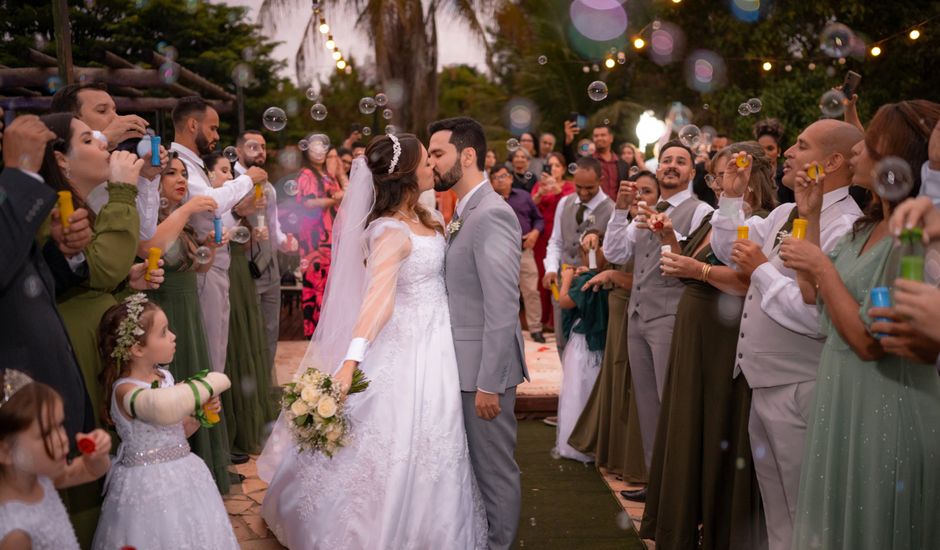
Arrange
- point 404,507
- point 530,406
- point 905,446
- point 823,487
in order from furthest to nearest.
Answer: point 530,406 → point 404,507 → point 823,487 → point 905,446

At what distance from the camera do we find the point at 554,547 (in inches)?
190

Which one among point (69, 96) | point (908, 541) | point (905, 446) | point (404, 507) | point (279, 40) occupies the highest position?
point (279, 40)

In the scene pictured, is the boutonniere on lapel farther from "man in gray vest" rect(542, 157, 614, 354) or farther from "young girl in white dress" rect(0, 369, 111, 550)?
"man in gray vest" rect(542, 157, 614, 354)

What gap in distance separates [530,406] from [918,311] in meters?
5.70

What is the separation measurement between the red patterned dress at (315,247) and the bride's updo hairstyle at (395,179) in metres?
5.26

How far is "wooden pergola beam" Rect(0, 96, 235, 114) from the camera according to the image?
31.4ft

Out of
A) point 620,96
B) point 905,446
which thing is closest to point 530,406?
point 905,446

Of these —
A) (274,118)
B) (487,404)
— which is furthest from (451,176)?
(274,118)

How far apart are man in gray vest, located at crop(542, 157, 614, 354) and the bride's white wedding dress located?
3.00 metres

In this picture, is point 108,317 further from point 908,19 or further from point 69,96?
point 908,19

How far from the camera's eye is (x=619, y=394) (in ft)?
20.2

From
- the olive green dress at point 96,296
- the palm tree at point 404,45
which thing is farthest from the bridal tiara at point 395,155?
the palm tree at point 404,45

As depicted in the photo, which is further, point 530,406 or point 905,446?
point 530,406

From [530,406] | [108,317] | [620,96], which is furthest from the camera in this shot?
[620,96]
